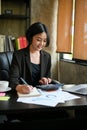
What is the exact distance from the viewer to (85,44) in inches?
132

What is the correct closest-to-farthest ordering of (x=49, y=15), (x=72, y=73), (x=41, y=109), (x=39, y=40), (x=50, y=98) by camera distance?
1. (x=41, y=109)
2. (x=50, y=98)
3. (x=39, y=40)
4. (x=72, y=73)
5. (x=49, y=15)

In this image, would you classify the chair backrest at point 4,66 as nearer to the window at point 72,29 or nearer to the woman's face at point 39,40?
the woman's face at point 39,40

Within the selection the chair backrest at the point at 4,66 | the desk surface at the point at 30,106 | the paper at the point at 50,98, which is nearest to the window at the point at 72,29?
the chair backrest at the point at 4,66

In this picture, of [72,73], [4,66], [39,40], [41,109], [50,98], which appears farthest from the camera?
[72,73]

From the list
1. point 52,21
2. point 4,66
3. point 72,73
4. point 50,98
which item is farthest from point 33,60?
point 52,21

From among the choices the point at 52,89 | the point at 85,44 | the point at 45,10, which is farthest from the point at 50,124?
the point at 45,10

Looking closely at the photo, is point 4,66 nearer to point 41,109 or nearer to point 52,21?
point 41,109

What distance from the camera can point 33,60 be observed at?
2.29 meters

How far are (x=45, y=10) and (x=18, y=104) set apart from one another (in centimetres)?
283

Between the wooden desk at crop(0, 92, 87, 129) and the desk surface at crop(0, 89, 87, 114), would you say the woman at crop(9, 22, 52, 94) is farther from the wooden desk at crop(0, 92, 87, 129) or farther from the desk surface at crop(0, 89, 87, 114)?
the desk surface at crop(0, 89, 87, 114)

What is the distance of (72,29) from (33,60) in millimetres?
1621

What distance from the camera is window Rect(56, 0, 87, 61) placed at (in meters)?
3.41

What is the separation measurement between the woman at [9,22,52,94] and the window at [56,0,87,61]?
1217 mm

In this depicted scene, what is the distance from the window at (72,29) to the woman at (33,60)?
122 centimetres
